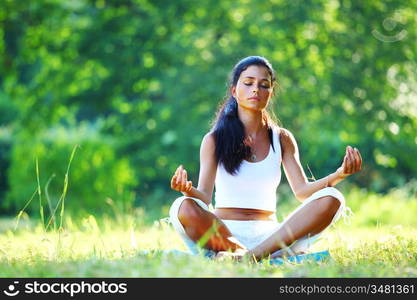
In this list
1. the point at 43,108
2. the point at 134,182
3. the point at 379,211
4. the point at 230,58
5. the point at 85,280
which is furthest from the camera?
the point at 134,182

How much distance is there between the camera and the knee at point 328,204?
4.22 metres

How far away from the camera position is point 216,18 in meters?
12.1

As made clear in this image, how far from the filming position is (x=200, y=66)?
11734 mm

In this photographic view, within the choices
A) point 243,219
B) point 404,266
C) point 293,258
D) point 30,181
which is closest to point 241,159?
point 243,219

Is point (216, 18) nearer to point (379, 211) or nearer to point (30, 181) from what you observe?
point (379, 211)

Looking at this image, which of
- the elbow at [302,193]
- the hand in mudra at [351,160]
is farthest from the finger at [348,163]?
the elbow at [302,193]

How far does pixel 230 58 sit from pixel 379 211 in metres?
3.48

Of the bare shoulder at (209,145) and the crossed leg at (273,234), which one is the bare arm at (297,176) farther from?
the bare shoulder at (209,145)

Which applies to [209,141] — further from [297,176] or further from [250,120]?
[297,176]

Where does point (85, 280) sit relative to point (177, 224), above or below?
below

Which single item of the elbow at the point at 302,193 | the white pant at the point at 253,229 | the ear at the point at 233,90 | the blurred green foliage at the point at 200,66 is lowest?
the white pant at the point at 253,229

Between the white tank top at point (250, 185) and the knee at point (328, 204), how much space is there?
Result: 42 centimetres

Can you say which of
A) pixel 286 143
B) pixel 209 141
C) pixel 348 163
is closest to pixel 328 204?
pixel 348 163

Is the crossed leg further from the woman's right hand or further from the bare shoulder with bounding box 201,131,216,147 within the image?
the bare shoulder with bounding box 201,131,216,147
